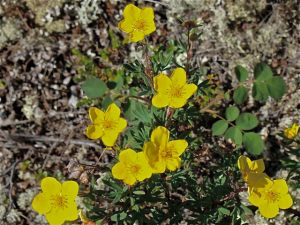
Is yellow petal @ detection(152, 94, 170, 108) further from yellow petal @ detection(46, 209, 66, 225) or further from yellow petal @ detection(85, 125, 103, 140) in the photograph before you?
yellow petal @ detection(46, 209, 66, 225)

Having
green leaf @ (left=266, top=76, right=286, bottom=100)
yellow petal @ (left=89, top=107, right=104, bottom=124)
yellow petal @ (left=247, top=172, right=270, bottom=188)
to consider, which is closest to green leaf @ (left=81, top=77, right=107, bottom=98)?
yellow petal @ (left=89, top=107, right=104, bottom=124)

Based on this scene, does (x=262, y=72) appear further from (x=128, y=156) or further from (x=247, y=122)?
(x=128, y=156)

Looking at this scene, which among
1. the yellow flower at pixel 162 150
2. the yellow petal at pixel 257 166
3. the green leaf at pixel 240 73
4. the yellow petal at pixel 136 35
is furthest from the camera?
the green leaf at pixel 240 73

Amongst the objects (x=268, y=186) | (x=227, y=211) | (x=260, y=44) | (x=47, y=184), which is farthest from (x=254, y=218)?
(x=47, y=184)

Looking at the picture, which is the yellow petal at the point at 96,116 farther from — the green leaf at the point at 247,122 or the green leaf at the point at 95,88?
the green leaf at the point at 247,122

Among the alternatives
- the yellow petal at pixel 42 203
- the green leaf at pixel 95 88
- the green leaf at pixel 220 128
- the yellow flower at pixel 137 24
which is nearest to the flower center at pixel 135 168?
the yellow petal at pixel 42 203
